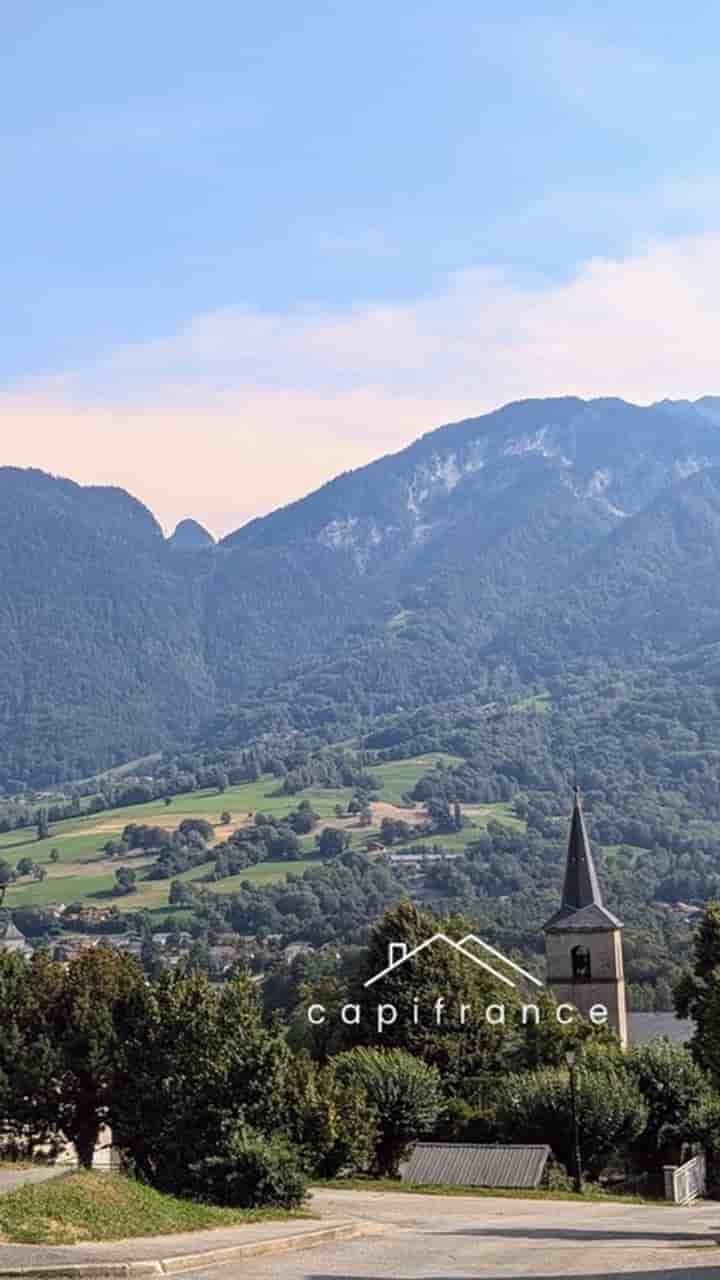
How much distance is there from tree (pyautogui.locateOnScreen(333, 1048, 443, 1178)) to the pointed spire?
29190 millimetres

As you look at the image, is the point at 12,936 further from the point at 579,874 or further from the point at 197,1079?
the point at 197,1079

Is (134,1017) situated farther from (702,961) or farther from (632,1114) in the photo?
(702,961)

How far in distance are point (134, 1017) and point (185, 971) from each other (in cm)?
162

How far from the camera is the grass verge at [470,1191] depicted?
44.1 meters

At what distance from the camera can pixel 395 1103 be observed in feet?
169

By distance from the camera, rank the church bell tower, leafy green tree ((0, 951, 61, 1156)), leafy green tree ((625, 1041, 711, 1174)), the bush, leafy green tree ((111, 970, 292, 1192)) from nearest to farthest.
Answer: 1. the bush
2. leafy green tree ((111, 970, 292, 1192))
3. leafy green tree ((0, 951, 61, 1156))
4. leafy green tree ((625, 1041, 711, 1174))
5. the church bell tower

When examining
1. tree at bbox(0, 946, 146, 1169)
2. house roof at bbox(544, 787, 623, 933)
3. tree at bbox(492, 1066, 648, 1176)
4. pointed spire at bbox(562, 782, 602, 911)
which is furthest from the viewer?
pointed spire at bbox(562, 782, 602, 911)

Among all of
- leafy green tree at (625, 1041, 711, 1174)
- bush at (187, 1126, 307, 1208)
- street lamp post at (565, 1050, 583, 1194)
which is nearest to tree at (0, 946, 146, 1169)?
street lamp post at (565, 1050, 583, 1194)

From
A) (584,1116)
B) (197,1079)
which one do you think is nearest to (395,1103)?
(584,1116)

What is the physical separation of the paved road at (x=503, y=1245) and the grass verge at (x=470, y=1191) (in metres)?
2.88

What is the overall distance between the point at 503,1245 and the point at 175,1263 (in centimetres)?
670

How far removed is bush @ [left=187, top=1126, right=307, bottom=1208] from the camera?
33.7 meters

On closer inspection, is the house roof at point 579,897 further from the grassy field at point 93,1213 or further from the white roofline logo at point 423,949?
the grassy field at point 93,1213
